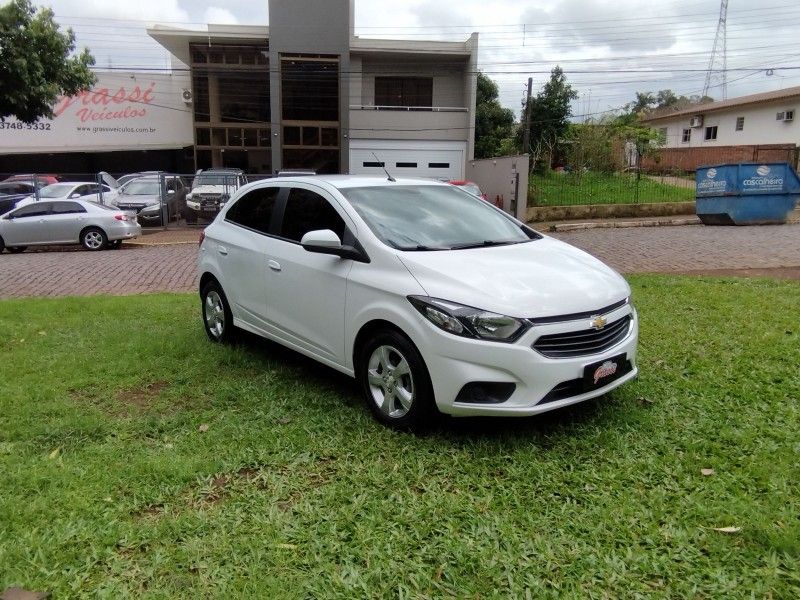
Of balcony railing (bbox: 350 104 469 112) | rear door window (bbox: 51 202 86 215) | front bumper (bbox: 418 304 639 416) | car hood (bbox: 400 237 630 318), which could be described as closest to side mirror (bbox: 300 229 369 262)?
car hood (bbox: 400 237 630 318)

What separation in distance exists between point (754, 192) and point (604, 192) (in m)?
5.05

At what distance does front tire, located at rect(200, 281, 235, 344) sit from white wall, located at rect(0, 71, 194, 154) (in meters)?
27.3

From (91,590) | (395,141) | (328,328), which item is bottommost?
(91,590)

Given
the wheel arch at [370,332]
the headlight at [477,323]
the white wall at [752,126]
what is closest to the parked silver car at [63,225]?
the wheel arch at [370,332]

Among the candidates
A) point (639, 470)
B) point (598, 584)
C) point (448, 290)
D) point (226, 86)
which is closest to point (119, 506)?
point (448, 290)

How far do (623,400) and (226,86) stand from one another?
29.2 meters

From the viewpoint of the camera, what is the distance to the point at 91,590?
8.44 ft

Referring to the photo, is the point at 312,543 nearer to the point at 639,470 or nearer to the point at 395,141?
the point at 639,470

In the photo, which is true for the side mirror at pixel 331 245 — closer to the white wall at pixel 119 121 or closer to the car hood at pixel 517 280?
the car hood at pixel 517 280

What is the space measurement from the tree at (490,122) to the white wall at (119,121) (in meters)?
17.1

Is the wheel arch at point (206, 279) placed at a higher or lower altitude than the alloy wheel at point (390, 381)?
higher

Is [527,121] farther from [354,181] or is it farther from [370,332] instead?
[370,332]

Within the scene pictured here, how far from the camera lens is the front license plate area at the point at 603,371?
368 cm

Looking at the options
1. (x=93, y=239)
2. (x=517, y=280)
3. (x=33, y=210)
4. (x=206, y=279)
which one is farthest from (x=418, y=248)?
(x=33, y=210)
